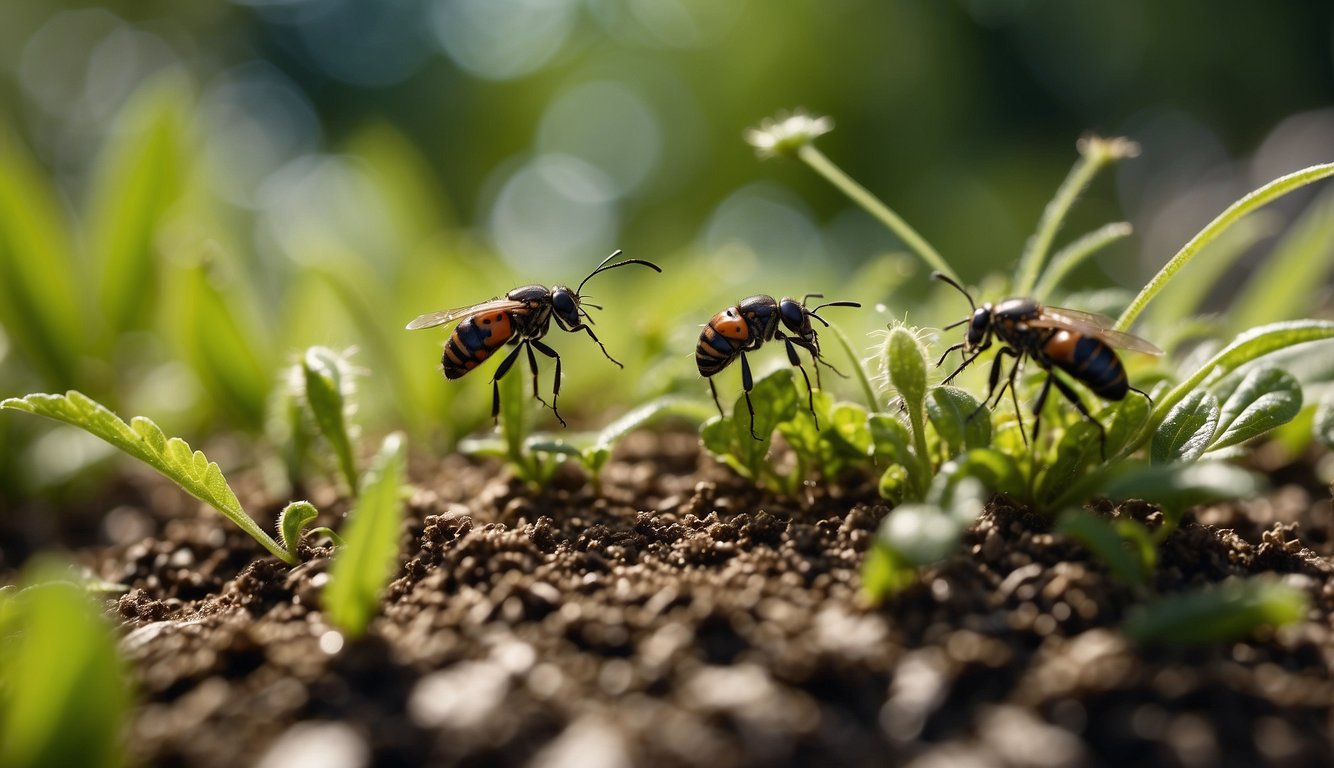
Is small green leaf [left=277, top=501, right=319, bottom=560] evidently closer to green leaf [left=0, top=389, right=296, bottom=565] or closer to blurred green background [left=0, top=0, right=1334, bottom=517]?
green leaf [left=0, top=389, right=296, bottom=565]

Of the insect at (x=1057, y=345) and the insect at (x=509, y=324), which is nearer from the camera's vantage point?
the insect at (x=1057, y=345)

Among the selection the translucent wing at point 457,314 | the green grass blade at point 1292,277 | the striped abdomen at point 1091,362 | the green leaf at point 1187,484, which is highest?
the green grass blade at point 1292,277

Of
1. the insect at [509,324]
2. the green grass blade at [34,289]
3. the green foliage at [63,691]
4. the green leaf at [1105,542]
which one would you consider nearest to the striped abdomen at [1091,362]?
the green leaf at [1105,542]

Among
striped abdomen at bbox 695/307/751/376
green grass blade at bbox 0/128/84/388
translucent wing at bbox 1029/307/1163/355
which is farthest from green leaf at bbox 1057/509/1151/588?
green grass blade at bbox 0/128/84/388

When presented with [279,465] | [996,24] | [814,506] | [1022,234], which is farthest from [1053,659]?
[996,24]

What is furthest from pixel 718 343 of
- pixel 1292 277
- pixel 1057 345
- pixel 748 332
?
pixel 1292 277

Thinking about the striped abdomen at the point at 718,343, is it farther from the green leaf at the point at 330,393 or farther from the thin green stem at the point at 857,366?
the green leaf at the point at 330,393
